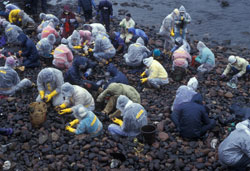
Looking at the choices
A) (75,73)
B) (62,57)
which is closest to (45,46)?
(62,57)

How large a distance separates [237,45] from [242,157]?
10806 millimetres

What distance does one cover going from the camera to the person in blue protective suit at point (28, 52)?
1027cm

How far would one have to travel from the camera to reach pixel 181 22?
39.7 feet

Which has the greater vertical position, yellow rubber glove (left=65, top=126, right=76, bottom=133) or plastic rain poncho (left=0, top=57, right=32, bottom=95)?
plastic rain poncho (left=0, top=57, right=32, bottom=95)

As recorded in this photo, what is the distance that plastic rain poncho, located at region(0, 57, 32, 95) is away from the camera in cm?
840

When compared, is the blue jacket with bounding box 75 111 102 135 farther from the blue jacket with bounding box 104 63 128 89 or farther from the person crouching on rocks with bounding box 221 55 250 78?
the person crouching on rocks with bounding box 221 55 250 78

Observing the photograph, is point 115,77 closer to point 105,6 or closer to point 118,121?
point 118,121

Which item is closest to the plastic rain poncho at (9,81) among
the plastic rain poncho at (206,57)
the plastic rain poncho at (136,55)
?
the plastic rain poncho at (136,55)

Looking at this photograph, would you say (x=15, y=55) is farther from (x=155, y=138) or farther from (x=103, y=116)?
(x=155, y=138)

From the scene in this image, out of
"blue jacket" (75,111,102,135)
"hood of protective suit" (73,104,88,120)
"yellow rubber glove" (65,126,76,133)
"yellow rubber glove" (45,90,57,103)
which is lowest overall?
"yellow rubber glove" (65,126,76,133)

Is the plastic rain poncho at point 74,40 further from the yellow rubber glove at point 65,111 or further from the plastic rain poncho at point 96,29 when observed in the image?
the yellow rubber glove at point 65,111

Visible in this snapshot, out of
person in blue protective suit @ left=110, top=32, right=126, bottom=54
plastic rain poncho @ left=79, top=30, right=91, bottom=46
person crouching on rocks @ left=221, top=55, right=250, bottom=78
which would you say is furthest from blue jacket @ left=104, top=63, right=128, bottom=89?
person crouching on rocks @ left=221, top=55, right=250, bottom=78

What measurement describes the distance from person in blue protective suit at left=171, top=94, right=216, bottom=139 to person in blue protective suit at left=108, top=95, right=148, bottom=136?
95 cm

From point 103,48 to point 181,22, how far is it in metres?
3.74
